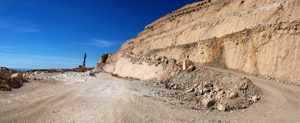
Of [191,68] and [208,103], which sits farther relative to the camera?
[191,68]

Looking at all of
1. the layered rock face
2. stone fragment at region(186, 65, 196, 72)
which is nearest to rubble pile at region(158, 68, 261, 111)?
stone fragment at region(186, 65, 196, 72)

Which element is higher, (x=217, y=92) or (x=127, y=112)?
(x=217, y=92)

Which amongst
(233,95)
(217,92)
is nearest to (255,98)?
(233,95)

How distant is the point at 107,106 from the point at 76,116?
45.5 inches

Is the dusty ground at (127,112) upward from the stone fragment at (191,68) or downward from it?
downward

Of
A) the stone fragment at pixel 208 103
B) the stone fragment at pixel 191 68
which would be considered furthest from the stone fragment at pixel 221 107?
the stone fragment at pixel 191 68

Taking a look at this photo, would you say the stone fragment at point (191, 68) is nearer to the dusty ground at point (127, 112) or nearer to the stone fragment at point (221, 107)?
the dusty ground at point (127, 112)

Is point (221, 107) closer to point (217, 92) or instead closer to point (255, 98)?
Result: point (217, 92)

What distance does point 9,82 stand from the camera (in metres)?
8.29

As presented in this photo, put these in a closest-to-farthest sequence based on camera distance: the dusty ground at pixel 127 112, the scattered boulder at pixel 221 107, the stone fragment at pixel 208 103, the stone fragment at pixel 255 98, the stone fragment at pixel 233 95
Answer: the dusty ground at pixel 127 112 → the scattered boulder at pixel 221 107 → the stone fragment at pixel 208 103 → the stone fragment at pixel 255 98 → the stone fragment at pixel 233 95

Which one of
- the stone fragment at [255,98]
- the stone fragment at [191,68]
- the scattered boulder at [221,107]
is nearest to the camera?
the scattered boulder at [221,107]

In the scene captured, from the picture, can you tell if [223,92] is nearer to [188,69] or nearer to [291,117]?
[291,117]

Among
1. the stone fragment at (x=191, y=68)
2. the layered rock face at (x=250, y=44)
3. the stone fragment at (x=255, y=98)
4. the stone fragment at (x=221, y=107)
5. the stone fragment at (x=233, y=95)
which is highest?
the layered rock face at (x=250, y=44)

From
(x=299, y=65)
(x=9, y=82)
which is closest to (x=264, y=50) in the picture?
(x=299, y=65)
